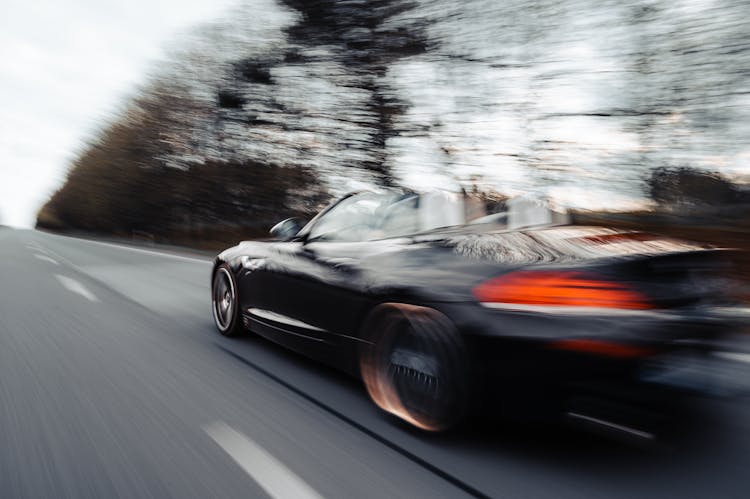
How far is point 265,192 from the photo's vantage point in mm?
21719

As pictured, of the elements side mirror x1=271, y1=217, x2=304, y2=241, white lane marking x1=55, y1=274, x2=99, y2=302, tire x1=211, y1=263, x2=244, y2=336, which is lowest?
white lane marking x1=55, y1=274, x2=99, y2=302

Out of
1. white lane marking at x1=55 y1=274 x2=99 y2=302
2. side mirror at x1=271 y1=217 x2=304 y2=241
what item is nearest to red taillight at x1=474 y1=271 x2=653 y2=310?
side mirror at x1=271 y1=217 x2=304 y2=241

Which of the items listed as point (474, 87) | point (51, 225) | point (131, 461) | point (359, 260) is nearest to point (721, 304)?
point (359, 260)

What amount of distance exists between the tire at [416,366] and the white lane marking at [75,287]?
209 inches

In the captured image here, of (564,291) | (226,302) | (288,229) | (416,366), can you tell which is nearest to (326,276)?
(416,366)

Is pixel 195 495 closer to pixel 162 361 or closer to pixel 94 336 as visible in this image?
pixel 162 361

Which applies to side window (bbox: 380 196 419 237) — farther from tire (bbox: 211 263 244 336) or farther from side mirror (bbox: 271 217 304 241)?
tire (bbox: 211 263 244 336)

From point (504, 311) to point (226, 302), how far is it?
3.09 meters

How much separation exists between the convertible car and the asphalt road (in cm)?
24

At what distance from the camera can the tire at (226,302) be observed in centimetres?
459

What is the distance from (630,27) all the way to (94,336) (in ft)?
27.2

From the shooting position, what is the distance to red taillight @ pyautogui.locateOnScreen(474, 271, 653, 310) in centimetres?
216

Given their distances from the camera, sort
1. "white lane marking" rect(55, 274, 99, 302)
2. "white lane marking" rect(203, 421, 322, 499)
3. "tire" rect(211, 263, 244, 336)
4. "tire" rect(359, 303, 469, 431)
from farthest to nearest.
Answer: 1. "white lane marking" rect(55, 274, 99, 302)
2. "tire" rect(211, 263, 244, 336)
3. "tire" rect(359, 303, 469, 431)
4. "white lane marking" rect(203, 421, 322, 499)

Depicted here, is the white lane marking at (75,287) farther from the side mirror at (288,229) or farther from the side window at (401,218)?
the side window at (401,218)
